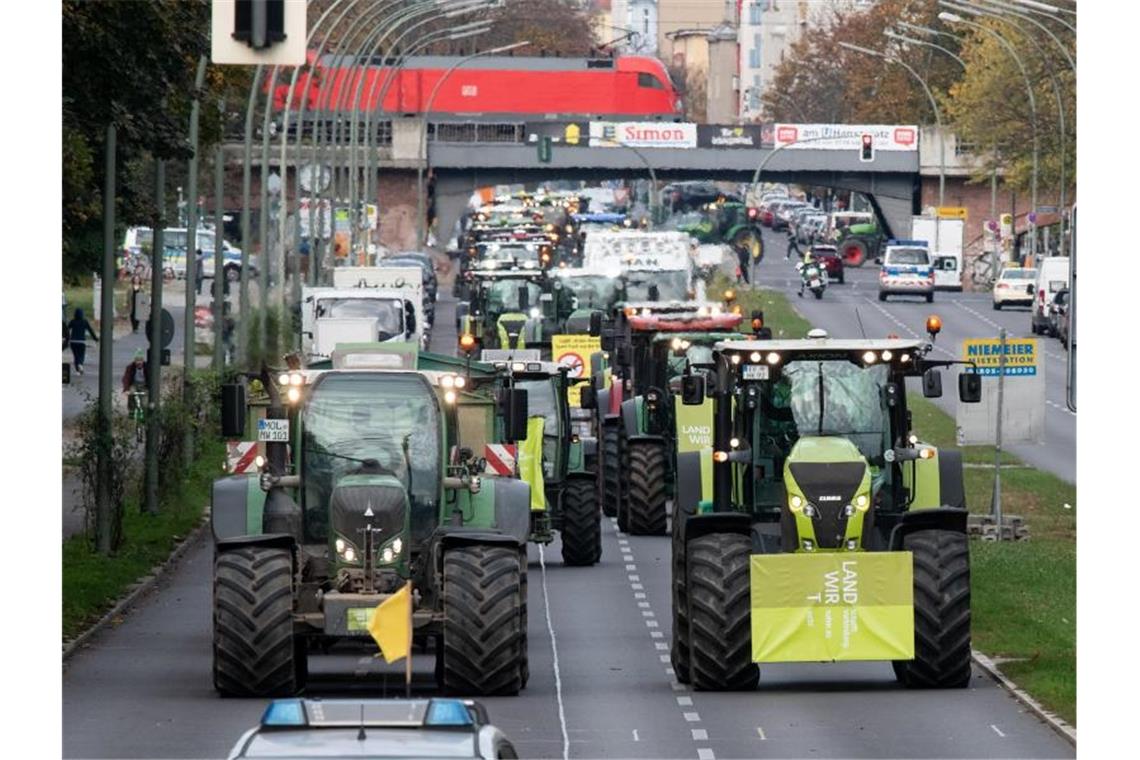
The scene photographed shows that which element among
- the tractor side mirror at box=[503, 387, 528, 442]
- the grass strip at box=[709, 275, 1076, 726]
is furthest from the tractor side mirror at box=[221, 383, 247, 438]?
the grass strip at box=[709, 275, 1076, 726]

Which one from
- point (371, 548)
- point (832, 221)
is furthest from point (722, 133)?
point (371, 548)

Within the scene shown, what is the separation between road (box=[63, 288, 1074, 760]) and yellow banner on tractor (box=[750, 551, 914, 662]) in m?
0.44

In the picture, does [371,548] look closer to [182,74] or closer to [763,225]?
[182,74]

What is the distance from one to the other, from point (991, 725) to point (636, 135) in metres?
106

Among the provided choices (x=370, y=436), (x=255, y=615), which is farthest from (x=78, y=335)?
(x=255, y=615)

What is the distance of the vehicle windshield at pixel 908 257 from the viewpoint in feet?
330

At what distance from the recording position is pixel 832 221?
463ft

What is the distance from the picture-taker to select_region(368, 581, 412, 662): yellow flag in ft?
45.5

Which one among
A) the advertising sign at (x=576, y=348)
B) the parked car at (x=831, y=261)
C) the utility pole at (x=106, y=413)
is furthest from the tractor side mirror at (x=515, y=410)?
the parked car at (x=831, y=261)

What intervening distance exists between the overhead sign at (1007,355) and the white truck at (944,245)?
7102 centimetres

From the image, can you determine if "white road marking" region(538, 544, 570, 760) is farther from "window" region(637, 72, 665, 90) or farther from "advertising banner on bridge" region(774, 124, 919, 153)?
"window" region(637, 72, 665, 90)

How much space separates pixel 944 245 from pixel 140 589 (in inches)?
3155

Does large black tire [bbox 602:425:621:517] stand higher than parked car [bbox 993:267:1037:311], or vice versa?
parked car [bbox 993:267:1037:311]

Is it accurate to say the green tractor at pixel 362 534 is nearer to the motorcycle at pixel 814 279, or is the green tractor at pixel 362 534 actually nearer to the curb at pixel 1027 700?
the curb at pixel 1027 700
